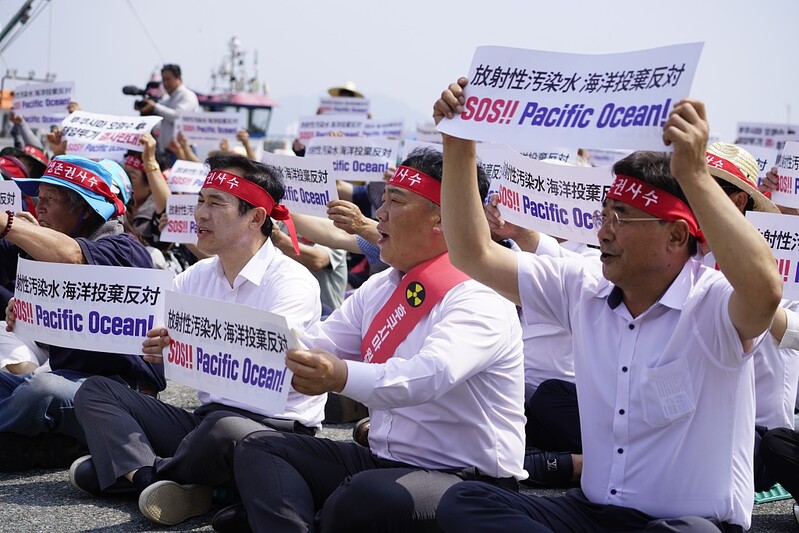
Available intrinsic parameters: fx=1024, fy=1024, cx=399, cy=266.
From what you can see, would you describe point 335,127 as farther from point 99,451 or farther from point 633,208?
point 633,208

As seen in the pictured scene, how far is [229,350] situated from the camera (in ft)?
13.1

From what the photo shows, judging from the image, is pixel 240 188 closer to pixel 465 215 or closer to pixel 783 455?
pixel 465 215

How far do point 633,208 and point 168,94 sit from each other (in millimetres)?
10789

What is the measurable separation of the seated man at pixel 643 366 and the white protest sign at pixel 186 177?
640 cm

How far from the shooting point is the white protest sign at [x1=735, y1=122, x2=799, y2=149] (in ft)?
41.8

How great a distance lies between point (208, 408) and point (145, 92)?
9.50m

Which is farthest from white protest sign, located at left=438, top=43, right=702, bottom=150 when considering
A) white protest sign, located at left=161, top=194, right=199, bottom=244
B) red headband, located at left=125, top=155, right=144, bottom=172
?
red headband, located at left=125, top=155, right=144, bottom=172

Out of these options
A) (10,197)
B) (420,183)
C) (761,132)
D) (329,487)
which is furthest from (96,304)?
(761,132)

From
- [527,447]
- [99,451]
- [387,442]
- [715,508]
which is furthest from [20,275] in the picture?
[715,508]

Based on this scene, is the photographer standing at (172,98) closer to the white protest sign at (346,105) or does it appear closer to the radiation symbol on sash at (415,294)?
the white protest sign at (346,105)

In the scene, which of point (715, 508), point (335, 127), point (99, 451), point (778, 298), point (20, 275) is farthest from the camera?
point (335, 127)

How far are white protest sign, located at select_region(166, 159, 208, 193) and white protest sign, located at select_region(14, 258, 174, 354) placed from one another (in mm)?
4616

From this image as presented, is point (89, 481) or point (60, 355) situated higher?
point (60, 355)

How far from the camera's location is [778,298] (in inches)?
113
